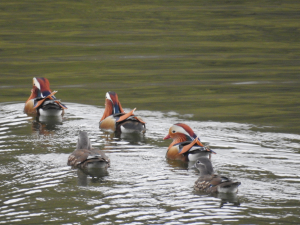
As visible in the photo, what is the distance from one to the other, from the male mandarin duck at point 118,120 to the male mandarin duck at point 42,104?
1305 millimetres

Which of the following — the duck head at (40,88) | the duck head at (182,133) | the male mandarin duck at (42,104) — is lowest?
the duck head at (182,133)

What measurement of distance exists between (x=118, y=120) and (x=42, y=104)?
99.2 inches

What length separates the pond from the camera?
748 cm

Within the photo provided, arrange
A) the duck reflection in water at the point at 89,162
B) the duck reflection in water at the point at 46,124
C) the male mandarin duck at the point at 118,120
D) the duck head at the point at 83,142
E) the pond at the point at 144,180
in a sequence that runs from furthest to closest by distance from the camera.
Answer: the duck reflection in water at the point at 46,124 → the male mandarin duck at the point at 118,120 → the duck head at the point at 83,142 → the duck reflection in water at the point at 89,162 → the pond at the point at 144,180

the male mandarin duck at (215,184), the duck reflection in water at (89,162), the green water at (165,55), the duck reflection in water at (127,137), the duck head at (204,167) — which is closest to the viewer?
the male mandarin duck at (215,184)

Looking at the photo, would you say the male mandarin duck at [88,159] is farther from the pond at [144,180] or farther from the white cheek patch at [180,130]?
the white cheek patch at [180,130]

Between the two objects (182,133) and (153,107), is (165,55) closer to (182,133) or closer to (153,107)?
(153,107)

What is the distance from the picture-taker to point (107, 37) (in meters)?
27.8

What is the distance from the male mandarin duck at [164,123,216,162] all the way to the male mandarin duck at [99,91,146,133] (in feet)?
5.17

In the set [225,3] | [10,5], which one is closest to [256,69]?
[225,3]

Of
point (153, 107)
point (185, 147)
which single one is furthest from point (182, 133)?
point (153, 107)

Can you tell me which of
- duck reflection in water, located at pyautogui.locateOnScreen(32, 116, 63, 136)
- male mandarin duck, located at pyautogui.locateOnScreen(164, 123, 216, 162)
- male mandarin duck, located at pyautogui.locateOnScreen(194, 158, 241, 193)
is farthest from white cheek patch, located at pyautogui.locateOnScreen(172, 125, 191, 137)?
duck reflection in water, located at pyautogui.locateOnScreen(32, 116, 63, 136)

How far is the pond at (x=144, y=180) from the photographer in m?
7.48

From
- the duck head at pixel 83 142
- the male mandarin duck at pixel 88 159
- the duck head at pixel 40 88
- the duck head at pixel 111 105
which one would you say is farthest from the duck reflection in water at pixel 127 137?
the duck head at pixel 40 88
